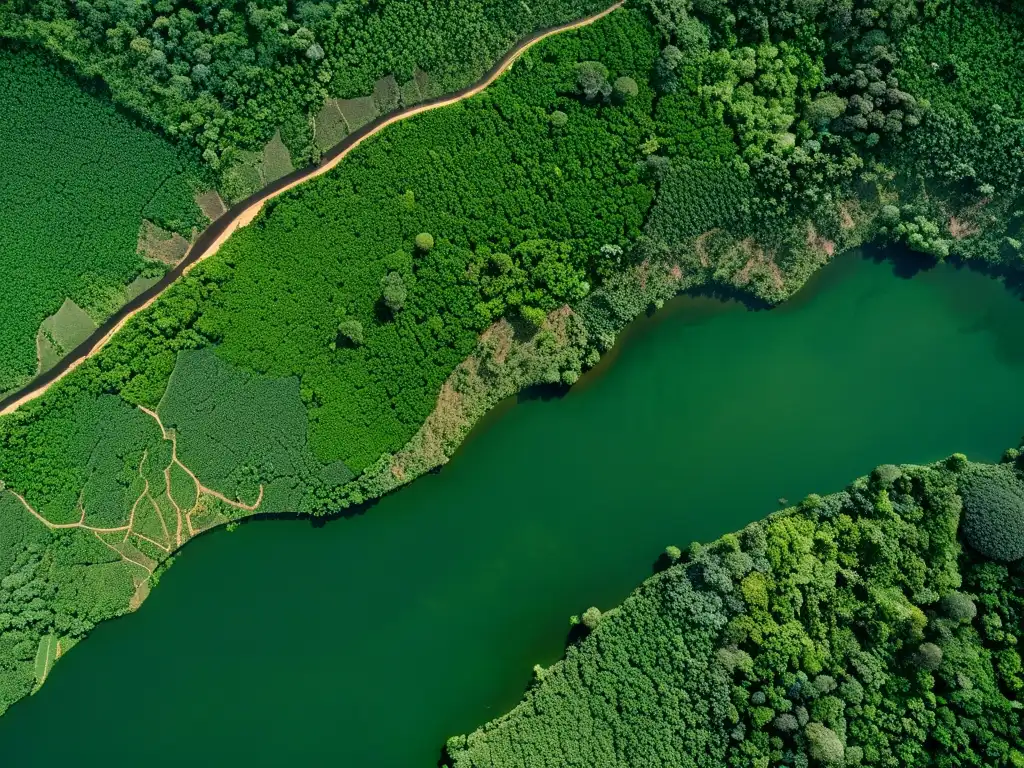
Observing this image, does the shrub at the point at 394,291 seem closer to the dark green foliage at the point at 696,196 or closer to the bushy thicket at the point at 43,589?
the dark green foliage at the point at 696,196

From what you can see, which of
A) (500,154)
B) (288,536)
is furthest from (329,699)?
(500,154)

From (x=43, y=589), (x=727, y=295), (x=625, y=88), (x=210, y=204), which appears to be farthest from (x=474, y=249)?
(x=43, y=589)

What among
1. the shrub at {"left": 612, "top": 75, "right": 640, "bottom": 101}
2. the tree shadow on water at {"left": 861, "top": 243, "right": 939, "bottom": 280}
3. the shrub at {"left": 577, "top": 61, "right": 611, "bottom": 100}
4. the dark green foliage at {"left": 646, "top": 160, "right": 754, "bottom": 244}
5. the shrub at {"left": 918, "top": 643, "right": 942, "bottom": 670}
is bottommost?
the shrub at {"left": 918, "top": 643, "right": 942, "bottom": 670}

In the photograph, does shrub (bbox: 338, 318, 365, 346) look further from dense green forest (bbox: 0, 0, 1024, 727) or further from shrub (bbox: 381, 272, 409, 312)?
shrub (bbox: 381, 272, 409, 312)

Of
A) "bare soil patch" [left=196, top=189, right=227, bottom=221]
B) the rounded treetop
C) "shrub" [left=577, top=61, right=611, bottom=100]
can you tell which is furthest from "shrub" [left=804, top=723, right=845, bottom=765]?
"bare soil patch" [left=196, top=189, right=227, bottom=221]

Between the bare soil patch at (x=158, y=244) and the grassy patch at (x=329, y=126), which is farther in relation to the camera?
the bare soil patch at (x=158, y=244)

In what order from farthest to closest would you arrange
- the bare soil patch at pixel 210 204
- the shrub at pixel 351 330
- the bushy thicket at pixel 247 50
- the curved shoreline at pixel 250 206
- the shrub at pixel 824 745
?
the curved shoreline at pixel 250 206, the bare soil patch at pixel 210 204, the shrub at pixel 351 330, the bushy thicket at pixel 247 50, the shrub at pixel 824 745

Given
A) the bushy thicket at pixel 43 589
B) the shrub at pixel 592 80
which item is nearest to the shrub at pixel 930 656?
the shrub at pixel 592 80
